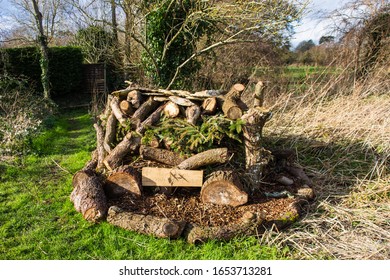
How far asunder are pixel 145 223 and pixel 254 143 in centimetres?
157

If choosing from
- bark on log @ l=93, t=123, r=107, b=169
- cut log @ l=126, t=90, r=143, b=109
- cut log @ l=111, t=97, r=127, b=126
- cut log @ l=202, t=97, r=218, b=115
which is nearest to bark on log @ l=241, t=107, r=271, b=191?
cut log @ l=202, t=97, r=218, b=115

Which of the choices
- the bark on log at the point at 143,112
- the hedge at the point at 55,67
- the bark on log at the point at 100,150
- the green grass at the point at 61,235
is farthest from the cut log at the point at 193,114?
the hedge at the point at 55,67

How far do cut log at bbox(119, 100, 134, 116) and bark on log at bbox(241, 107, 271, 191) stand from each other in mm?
1582

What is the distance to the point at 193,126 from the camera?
12.7ft

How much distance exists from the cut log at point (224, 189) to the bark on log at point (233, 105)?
2.35 feet

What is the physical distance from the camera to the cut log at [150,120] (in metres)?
4.05

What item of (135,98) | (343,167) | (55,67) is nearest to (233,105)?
(135,98)

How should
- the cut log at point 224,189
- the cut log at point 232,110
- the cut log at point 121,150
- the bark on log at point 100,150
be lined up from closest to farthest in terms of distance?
the cut log at point 224,189
the cut log at point 232,110
the cut log at point 121,150
the bark on log at point 100,150

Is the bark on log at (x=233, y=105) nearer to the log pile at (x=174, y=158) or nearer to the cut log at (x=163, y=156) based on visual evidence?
the log pile at (x=174, y=158)

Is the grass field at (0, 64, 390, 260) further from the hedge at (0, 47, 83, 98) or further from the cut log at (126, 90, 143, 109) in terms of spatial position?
the hedge at (0, 47, 83, 98)

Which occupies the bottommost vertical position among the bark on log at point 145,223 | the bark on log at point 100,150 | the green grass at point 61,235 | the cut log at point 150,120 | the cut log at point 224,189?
the green grass at point 61,235
